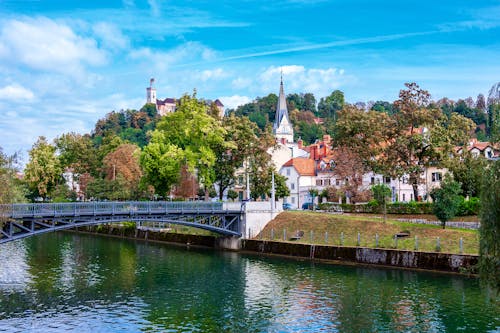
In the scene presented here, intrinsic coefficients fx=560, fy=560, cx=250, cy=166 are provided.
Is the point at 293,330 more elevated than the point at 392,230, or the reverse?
the point at 392,230

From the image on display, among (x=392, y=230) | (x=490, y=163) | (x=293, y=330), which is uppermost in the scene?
(x=490, y=163)

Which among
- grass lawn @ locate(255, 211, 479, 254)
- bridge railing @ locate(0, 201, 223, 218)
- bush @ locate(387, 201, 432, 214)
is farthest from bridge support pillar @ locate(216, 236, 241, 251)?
bush @ locate(387, 201, 432, 214)

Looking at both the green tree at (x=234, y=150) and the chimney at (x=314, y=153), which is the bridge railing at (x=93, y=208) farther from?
the chimney at (x=314, y=153)

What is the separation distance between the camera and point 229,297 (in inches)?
1610

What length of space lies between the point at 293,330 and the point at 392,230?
1175 inches

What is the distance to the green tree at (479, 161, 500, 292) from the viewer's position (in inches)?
971

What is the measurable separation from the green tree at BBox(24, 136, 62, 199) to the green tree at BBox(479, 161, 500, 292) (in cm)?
9357

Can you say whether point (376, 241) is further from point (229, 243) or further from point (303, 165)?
point (303, 165)

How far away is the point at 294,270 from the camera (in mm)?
52125

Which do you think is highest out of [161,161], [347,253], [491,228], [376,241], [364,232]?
[161,161]

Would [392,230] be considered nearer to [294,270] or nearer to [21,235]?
[294,270]

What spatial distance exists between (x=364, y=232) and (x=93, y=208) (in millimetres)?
28144

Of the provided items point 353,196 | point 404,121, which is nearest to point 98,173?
point 353,196

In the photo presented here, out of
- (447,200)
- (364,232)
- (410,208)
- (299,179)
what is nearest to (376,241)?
(364,232)
